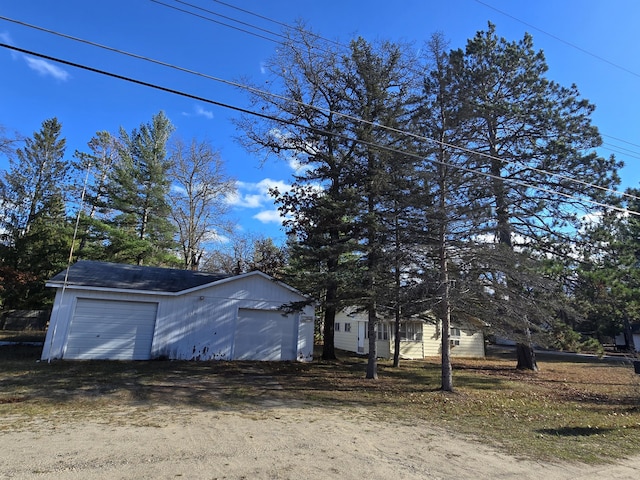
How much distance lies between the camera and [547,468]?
4762 millimetres

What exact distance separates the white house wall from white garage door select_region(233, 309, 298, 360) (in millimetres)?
264

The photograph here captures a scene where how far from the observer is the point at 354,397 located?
952 cm

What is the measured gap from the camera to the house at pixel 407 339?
21516mm

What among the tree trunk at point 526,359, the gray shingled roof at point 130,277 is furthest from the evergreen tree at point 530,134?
the gray shingled roof at point 130,277

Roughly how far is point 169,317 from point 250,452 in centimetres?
1096

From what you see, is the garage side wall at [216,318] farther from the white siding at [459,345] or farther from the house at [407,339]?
the white siding at [459,345]

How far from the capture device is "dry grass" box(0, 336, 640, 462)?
643cm

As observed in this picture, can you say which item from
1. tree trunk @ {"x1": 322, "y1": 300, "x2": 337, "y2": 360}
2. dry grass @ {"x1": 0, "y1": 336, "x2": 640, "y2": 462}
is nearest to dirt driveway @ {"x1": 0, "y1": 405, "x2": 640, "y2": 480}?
dry grass @ {"x1": 0, "y1": 336, "x2": 640, "y2": 462}

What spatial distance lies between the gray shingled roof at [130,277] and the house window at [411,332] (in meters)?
11.1

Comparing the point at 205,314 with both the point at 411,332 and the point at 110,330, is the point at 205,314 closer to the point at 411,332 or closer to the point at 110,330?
the point at 110,330

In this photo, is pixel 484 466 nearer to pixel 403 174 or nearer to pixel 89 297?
pixel 403 174

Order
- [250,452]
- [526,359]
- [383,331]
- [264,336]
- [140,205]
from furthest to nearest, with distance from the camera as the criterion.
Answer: [140,205]
[383,331]
[526,359]
[264,336]
[250,452]

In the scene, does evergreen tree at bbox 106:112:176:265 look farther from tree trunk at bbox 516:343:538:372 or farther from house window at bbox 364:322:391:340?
tree trunk at bbox 516:343:538:372

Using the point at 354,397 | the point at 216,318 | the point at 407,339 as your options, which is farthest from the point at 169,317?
the point at 407,339
